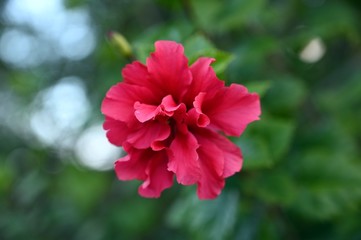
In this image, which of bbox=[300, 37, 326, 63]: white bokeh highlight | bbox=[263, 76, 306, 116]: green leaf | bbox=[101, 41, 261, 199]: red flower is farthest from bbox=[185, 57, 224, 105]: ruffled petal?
bbox=[300, 37, 326, 63]: white bokeh highlight

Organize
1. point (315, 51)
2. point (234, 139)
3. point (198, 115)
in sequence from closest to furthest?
1. point (198, 115)
2. point (234, 139)
3. point (315, 51)

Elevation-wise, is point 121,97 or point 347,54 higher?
point 121,97

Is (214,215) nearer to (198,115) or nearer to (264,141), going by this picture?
(264,141)

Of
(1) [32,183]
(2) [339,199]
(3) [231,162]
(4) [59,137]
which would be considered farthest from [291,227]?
(4) [59,137]

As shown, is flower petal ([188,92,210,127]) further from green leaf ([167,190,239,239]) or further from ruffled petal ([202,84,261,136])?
green leaf ([167,190,239,239])

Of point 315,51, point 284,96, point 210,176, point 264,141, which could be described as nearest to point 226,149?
point 210,176

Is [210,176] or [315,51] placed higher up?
[210,176]

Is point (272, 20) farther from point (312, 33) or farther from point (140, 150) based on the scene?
point (140, 150)
